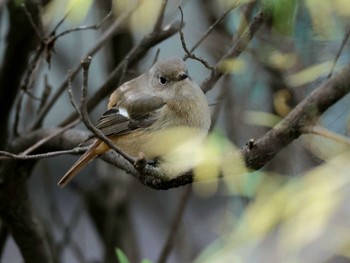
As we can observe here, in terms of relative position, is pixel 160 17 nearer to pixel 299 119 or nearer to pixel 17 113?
pixel 17 113

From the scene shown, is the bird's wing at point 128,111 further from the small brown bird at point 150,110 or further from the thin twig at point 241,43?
the thin twig at point 241,43

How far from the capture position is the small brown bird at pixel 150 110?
2.18 meters

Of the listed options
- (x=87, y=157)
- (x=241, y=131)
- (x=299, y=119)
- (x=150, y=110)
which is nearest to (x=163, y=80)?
(x=150, y=110)

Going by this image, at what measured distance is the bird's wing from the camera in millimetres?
2266

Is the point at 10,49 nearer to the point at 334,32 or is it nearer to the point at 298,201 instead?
the point at 334,32

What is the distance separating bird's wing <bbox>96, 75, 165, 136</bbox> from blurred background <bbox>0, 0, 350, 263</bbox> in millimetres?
140

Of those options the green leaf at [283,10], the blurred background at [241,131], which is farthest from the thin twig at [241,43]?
the green leaf at [283,10]

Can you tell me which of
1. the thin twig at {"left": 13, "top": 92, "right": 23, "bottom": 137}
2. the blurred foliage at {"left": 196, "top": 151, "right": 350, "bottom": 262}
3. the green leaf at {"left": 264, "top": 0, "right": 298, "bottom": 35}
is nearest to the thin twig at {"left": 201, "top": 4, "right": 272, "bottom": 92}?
the green leaf at {"left": 264, "top": 0, "right": 298, "bottom": 35}

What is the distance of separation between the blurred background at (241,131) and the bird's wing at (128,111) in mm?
140

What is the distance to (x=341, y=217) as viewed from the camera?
79 centimetres

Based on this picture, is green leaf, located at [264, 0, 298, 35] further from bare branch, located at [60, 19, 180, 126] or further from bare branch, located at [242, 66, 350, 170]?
bare branch, located at [60, 19, 180, 126]

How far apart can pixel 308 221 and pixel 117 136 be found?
1499 millimetres

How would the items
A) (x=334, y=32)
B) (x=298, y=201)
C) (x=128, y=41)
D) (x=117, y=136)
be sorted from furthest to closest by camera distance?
1. (x=128, y=41)
2. (x=117, y=136)
3. (x=334, y=32)
4. (x=298, y=201)

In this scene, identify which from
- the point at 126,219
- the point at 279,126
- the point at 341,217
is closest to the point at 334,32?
the point at 279,126
